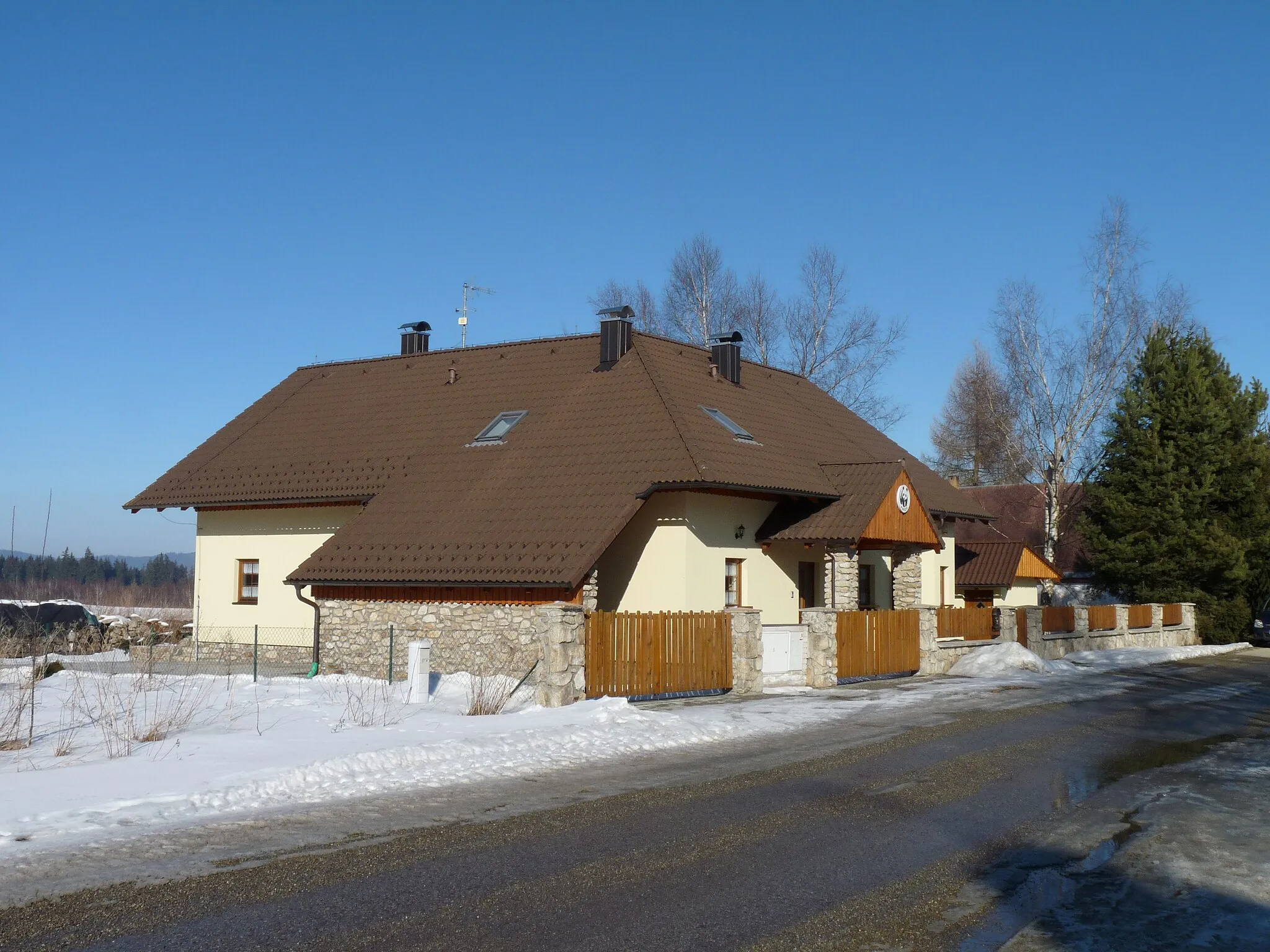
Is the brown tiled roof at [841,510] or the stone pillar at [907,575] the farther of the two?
the stone pillar at [907,575]

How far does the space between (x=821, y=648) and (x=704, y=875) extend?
47.1 ft

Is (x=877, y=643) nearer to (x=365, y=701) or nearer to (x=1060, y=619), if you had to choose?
(x=365, y=701)

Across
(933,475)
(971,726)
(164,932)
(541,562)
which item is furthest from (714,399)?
(164,932)

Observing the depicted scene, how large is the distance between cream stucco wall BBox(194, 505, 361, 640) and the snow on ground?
14789 mm

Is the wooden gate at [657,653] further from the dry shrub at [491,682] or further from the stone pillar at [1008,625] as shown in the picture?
the stone pillar at [1008,625]

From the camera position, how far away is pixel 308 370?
35.4 metres

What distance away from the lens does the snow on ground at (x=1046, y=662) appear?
25688 millimetres

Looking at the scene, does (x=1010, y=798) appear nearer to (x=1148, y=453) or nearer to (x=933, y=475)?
(x=933, y=475)

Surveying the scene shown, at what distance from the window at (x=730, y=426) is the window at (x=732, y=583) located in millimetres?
2913

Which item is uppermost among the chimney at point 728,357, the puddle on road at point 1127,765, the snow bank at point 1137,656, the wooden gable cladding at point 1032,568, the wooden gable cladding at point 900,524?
the chimney at point 728,357

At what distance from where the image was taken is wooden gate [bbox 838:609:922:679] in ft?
74.4

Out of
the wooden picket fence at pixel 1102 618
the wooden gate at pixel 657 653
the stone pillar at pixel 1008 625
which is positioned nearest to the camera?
the wooden gate at pixel 657 653

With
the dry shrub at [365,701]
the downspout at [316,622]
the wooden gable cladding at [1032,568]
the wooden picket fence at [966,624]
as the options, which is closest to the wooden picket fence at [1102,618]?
the wooden gable cladding at [1032,568]

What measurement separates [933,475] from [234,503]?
2061cm
